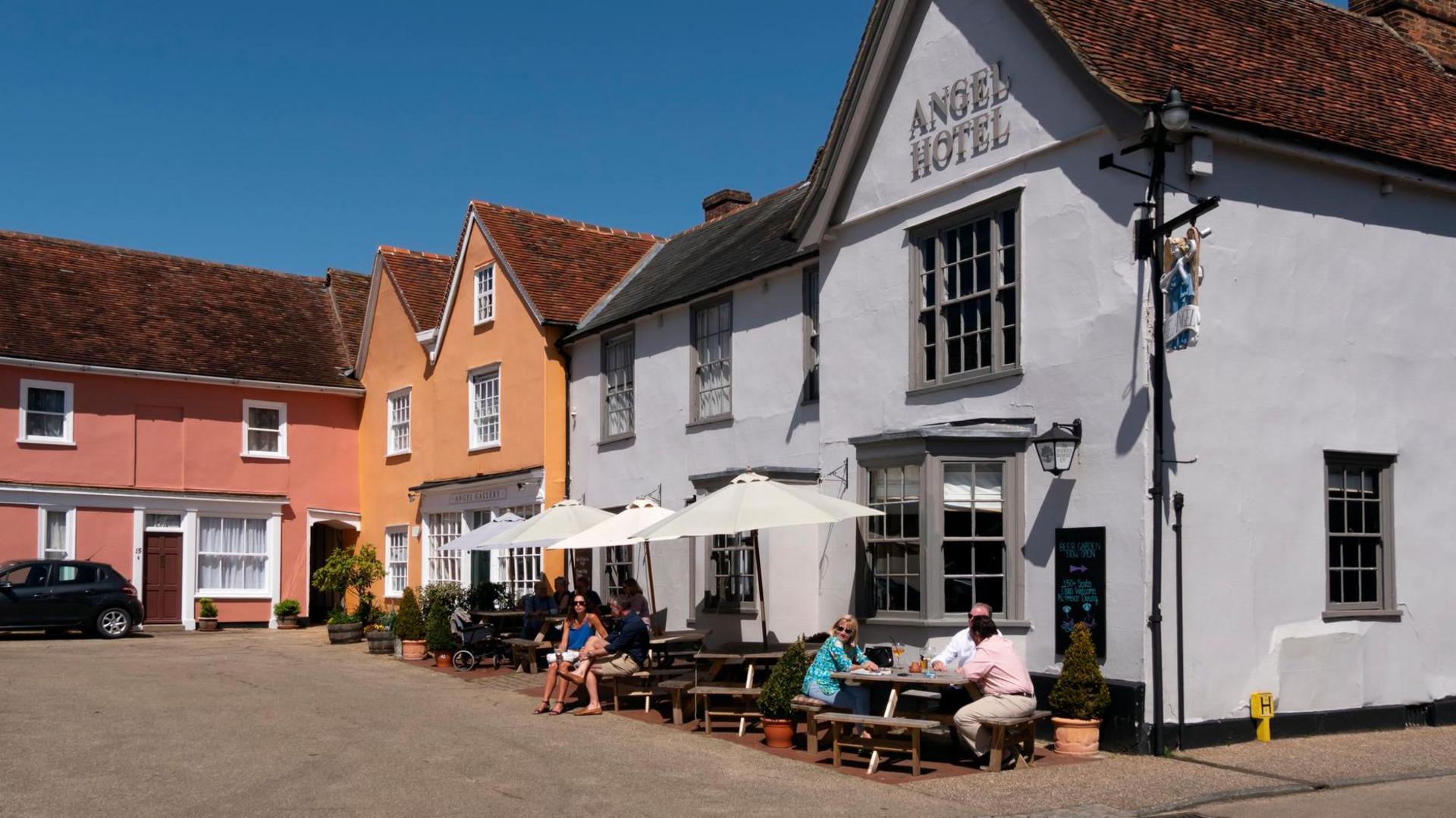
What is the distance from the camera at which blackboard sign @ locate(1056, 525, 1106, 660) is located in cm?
1344

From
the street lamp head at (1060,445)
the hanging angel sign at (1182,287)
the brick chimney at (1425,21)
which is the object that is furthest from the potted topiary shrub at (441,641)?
the brick chimney at (1425,21)

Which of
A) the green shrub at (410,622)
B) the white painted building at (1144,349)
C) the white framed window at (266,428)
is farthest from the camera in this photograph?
the white framed window at (266,428)

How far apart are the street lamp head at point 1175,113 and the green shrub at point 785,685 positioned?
5846 millimetres

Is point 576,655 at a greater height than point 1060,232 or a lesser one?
lesser

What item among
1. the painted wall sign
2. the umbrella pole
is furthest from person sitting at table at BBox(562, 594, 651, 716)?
the painted wall sign

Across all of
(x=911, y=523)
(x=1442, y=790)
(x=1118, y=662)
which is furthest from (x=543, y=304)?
(x=1442, y=790)

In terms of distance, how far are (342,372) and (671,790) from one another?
2438 cm

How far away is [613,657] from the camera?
16.3 m

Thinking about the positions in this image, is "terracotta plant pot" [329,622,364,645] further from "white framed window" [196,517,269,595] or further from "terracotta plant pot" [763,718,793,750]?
"terracotta plant pot" [763,718,793,750]

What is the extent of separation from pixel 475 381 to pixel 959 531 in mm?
15081

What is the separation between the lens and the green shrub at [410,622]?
23.0m

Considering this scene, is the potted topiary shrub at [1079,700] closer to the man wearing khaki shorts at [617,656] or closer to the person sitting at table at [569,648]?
the man wearing khaki shorts at [617,656]

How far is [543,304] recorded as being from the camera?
25.3 meters

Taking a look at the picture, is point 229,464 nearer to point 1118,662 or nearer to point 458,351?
point 458,351
